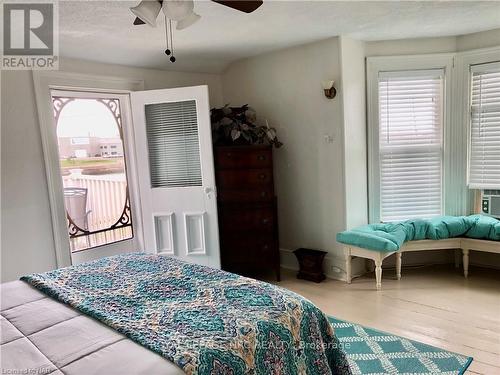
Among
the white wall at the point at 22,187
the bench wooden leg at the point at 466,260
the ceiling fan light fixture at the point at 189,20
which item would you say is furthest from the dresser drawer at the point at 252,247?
the ceiling fan light fixture at the point at 189,20

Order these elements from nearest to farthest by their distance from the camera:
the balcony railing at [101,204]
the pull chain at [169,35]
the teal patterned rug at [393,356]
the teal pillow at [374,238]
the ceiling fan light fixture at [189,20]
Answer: the ceiling fan light fixture at [189,20], the teal patterned rug at [393,356], the pull chain at [169,35], the teal pillow at [374,238], the balcony railing at [101,204]

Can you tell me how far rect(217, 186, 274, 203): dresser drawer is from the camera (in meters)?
3.61

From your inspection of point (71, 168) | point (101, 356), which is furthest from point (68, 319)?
point (71, 168)

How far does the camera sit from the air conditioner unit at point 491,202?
358 centimetres

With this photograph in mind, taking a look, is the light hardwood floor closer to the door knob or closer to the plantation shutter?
the door knob

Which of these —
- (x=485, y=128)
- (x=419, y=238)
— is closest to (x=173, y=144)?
(x=419, y=238)

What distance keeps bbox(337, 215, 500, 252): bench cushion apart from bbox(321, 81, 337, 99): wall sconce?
1.30 meters

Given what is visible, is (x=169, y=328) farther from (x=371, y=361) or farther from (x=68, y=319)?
(x=371, y=361)

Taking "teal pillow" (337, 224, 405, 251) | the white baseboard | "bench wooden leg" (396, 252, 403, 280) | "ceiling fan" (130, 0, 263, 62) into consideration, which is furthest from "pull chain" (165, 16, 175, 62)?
"bench wooden leg" (396, 252, 403, 280)

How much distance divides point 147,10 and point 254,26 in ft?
4.74

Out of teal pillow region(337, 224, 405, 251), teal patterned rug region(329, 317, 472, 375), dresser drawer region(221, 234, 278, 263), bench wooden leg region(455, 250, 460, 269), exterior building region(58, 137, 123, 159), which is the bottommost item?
teal patterned rug region(329, 317, 472, 375)

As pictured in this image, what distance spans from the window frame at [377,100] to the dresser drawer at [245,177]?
3.59 ft

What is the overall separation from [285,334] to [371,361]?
45.3 inches

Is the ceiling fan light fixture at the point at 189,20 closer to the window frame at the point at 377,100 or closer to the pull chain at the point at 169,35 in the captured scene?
Result: the pull chain at the point at 169,35
